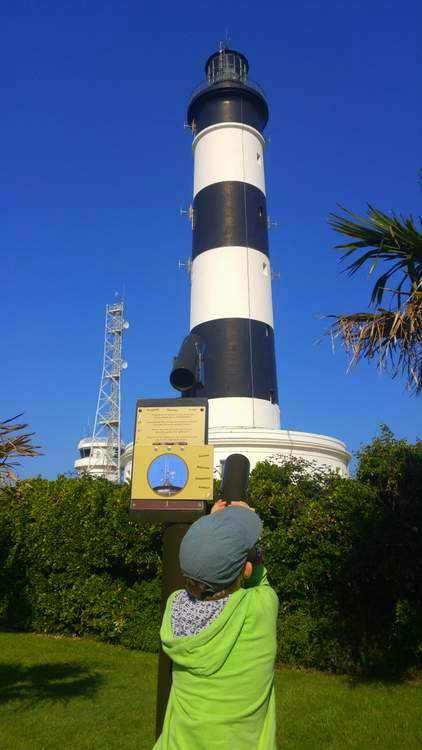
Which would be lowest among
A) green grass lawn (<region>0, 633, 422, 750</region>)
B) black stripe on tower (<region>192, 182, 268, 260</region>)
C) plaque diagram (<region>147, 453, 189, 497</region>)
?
green grass lawn (<region>0, 633, 422, 750</region>)

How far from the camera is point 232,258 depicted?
18.4m

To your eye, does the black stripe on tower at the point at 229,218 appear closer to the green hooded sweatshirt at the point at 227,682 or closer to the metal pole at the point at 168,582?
the metal pole at the point at 168,582

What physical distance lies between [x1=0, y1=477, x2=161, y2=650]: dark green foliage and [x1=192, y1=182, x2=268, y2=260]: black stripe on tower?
10.4 metres

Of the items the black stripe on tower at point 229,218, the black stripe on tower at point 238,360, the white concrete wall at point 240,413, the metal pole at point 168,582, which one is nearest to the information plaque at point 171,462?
the metal pole at point 168,582

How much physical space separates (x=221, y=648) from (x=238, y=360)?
1557 cm

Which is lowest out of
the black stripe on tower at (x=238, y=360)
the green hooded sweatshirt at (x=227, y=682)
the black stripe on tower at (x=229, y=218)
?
the green hooded sweatshirt at (x=227, y=682)

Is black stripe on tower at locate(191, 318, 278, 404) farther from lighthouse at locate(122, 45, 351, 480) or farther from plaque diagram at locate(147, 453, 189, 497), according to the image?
plaque diagram at locate(147, 453, 189, 497)

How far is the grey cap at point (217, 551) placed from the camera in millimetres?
1949

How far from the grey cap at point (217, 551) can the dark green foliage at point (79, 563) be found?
7931 millimetres

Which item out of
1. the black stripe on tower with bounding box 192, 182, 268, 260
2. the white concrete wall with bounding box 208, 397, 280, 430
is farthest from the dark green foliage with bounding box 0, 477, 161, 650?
the black stripe on tower with bounding box 192, 182, 268, 260

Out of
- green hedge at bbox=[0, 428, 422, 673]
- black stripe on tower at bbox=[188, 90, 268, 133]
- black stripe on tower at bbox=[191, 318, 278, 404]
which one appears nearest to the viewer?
green hedge at bbox=[0, 428, 422, 673]

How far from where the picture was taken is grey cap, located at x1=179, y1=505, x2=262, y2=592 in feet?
6.40

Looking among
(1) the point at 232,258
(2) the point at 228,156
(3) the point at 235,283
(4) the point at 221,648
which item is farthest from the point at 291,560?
(2) the point at 228,156

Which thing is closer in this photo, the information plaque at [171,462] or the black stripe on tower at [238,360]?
the information plaque at [171,462]
